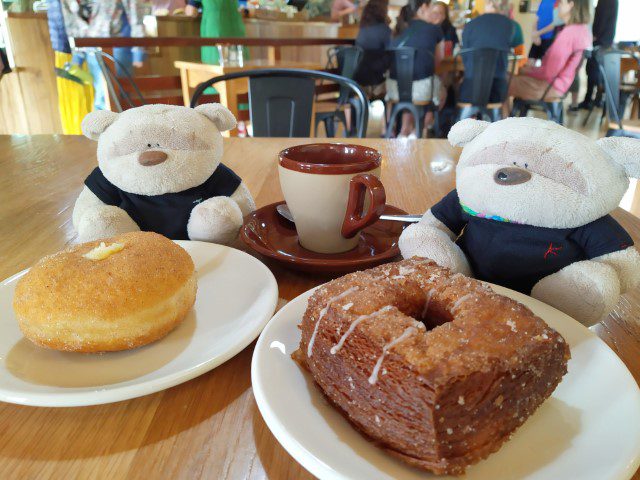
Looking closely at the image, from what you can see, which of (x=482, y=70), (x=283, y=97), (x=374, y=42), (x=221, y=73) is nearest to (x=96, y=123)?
(x=283, y=97)

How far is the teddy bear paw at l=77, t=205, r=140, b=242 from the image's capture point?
2.01ft

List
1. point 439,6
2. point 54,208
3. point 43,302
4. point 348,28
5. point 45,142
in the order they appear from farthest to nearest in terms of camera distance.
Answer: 1. point 348,28
2. point 439,6
3. point 45,142
4. point 54,208
5. point 43,302

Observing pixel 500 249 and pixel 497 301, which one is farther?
pixel 500 249

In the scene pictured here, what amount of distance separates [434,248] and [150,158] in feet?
1.25

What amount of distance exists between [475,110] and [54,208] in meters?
3.24

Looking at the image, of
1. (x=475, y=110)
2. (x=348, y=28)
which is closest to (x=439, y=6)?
(x=475, y=110)

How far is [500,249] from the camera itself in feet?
1.65


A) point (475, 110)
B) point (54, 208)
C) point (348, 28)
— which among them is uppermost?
point (348, 28)

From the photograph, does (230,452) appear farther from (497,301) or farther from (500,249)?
(500,249)

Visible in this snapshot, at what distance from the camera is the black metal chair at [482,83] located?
3242 mm

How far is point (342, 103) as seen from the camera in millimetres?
3205

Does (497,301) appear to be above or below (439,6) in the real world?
below

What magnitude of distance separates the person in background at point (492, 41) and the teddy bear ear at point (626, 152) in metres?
3.18

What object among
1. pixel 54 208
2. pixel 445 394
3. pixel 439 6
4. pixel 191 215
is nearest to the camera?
pixel 445 394
